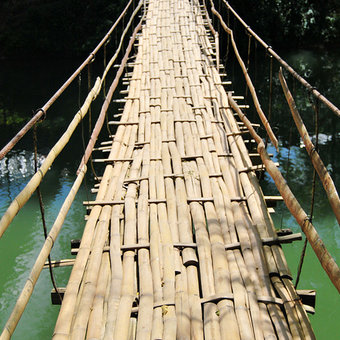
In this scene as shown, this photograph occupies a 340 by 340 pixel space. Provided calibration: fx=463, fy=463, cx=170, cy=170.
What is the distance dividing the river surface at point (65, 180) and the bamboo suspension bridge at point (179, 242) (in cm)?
34

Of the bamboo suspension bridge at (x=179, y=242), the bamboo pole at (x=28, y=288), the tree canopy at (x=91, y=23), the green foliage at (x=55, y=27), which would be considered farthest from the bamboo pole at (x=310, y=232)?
the green foliage at (x=55, y=27)

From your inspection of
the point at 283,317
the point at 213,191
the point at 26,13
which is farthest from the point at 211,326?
the point at 26,13

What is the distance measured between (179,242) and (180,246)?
0.02m

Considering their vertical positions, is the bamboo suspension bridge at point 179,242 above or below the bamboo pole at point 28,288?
below

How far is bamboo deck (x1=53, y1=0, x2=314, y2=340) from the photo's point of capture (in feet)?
5.00

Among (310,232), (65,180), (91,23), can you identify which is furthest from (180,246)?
(91,23)

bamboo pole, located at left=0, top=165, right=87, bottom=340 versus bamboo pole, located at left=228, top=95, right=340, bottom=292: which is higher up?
bamboo pole, located at left=228, top=95, right=340, bottom=292

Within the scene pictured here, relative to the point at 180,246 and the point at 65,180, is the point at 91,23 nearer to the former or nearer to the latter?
A: the point at 65,180

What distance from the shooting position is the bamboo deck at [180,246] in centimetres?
152

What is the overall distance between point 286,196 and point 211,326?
25.6 inches

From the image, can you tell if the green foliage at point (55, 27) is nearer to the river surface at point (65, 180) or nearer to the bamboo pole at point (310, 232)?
the river surface at point (65, 180)

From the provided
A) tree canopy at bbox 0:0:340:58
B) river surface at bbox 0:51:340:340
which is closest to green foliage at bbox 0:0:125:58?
tree canopy at bbox 0:0:340:58

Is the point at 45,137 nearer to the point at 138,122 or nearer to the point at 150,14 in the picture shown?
the point at 150,14

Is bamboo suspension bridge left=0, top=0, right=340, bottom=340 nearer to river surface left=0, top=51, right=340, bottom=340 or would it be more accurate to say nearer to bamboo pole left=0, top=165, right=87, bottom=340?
bamboo pole left=0, top=165, right=87, bottom=340
